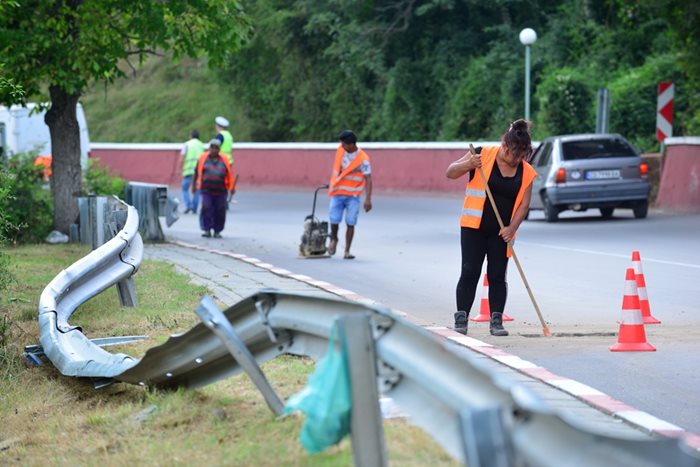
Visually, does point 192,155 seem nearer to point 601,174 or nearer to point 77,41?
point 601,174

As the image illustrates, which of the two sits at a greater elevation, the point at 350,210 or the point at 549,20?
the point at 549,20

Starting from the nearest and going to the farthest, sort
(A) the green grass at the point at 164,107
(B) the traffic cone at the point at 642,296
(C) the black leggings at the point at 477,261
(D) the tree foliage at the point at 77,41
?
(C) the black leggings at the point at 477,261 → (B) the traffic cone at the point at 642,296 → (D) the tree foliage at the point at 77,41 → (A) the green grass at the point at 164,107

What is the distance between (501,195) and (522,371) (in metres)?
2.86

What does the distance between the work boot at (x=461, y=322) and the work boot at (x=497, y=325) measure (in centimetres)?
21

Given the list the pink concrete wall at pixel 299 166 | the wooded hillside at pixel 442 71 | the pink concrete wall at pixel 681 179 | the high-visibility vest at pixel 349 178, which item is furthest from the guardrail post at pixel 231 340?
the pink concrete wall at pixel 299 166

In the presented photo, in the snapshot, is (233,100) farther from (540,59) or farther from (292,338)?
(292,338)

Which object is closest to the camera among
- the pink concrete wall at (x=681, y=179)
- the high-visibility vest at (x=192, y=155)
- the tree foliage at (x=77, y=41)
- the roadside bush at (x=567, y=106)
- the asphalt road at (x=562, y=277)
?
the asphalt road at (x=562, y=277)

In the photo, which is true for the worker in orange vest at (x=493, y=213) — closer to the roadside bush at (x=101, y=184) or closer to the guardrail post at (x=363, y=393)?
the guardrail post at (x=363, y=393)

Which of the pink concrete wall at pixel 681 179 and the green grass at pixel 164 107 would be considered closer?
the pink concrete wall at pixel 681 179

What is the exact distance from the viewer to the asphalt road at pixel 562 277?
874cm

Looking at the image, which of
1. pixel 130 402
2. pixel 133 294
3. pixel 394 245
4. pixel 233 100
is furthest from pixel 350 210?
pixel 233 100

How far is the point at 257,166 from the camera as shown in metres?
42.2

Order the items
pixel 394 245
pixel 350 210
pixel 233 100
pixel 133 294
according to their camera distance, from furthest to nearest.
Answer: pixel 233 100 → pixel 394 245 → pixel 350 210 → pixel 133 294

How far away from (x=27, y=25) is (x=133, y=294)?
315 inches
